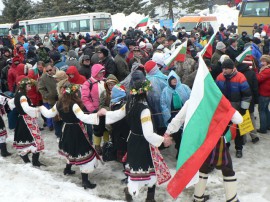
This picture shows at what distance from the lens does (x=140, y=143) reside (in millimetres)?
4660

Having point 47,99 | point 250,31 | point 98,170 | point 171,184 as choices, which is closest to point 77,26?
point 250,31

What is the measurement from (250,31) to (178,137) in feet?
48.7

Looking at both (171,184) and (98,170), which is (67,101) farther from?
(171,184)

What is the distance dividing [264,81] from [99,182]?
4.23 m

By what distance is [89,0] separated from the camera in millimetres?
46281

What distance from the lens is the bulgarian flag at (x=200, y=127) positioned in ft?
11.9

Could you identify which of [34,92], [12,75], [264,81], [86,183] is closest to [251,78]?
[264,81]

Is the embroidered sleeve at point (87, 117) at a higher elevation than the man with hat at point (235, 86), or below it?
below

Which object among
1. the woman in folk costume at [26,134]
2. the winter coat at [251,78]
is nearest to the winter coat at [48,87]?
the woman in folk costume at [26,134]

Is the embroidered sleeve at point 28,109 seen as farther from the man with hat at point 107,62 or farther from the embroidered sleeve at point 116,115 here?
the man with hat at point 107,62

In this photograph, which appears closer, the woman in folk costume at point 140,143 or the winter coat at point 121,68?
the woman in folk costume at point 140,143

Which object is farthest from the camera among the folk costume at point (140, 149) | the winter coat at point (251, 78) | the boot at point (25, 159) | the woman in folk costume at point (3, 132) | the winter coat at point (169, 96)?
the woman in folk costume at point (3, 132)

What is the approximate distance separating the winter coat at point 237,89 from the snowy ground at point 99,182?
1203mm

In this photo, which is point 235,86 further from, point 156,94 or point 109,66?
point 109,66
